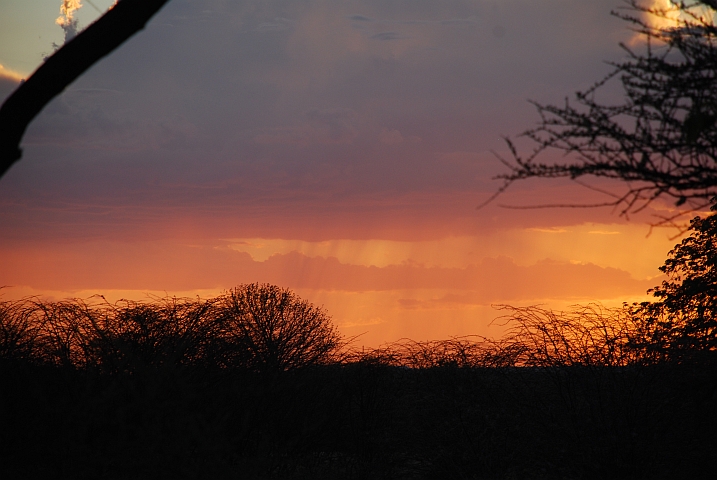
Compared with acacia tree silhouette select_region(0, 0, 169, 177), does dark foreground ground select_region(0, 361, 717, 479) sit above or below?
below

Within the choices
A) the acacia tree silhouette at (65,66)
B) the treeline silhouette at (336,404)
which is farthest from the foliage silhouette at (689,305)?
the acacia tree silhouette at (65,66)

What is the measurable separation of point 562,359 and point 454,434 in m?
2.80

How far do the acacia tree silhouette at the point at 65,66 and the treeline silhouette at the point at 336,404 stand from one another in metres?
3.61

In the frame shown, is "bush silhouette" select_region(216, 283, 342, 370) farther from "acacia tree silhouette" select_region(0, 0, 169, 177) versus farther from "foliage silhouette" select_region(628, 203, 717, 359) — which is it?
"acacia tree silhouette" select_region(0, 0, 169, 177)

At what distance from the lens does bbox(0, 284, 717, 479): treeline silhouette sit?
9461 millimetres

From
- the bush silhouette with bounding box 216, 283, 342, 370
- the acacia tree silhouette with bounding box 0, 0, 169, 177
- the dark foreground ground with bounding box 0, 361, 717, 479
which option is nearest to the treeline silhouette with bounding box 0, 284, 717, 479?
the dark foreground ground with bounding box 0, 361, 717, 479

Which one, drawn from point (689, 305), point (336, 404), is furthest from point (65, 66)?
point (689, 305)

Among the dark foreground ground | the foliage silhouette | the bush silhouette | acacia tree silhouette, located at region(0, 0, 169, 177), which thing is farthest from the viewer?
the bush silhouette

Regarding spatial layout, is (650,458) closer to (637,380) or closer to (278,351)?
(637,380)

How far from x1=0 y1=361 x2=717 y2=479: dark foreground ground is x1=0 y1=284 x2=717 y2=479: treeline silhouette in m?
0.03

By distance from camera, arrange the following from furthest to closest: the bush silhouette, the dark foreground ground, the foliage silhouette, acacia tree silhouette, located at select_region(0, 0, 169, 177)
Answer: the bush silhouette < the foliage silhouette < the dark foreground ground < acacia tree silhouette, located at select_region(0, 0, 169, 177)

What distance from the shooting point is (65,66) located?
6.66m

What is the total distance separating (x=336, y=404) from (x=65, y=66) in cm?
941

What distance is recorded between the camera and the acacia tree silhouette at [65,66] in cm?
654
